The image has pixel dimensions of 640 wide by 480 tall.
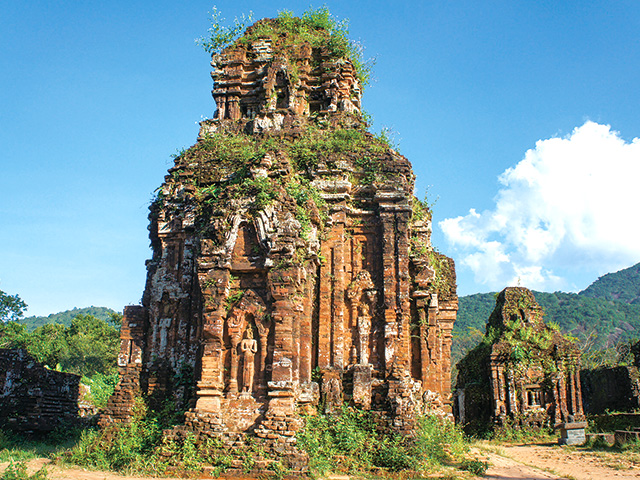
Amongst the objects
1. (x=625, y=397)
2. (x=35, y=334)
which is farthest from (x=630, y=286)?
(x=35, y=334)

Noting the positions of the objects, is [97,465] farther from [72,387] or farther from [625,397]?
[625,397]

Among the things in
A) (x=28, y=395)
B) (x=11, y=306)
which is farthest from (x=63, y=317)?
(x=28, y=395)

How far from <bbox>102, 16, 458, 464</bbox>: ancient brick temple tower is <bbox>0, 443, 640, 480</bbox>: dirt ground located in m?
1.78

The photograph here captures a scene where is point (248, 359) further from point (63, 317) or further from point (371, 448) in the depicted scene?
point (63, 317)

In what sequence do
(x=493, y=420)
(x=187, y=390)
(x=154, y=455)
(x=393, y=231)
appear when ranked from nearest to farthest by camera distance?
(x=154, y=455)
(x=187, y=390)
(x=393, y=231)
(x=493, y=420)

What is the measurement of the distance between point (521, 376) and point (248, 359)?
49.8 ft

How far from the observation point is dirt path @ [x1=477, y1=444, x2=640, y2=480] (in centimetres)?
1151

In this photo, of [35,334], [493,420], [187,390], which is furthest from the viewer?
[35,334]

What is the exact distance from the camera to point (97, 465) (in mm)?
10312

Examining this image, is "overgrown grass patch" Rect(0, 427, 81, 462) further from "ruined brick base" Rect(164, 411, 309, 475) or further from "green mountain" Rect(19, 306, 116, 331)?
"green mountain" Rect(19, 306, 116, 331)

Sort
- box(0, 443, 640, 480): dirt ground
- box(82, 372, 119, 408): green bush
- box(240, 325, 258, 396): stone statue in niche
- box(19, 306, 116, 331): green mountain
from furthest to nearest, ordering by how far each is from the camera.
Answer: box(19, 306, 116, 331): green mountain
box(82, 372, 119, 408): green bush
box(240, 325, 258, 396): stone statue in niche
box(0, 443, 640, 480): dirt ground

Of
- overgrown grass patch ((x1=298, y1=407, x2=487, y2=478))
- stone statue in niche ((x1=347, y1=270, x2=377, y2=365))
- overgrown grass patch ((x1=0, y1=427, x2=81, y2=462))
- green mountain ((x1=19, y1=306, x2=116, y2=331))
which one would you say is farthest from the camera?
green mountain ((x1=19, y1=306, x2=116, y2=331))

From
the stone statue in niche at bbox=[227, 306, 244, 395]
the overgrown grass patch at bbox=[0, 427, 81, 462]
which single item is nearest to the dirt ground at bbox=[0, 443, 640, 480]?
the overgrown grass patch at bbox=[0, 427, 81, 462]

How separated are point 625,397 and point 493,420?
5984 millimetres
